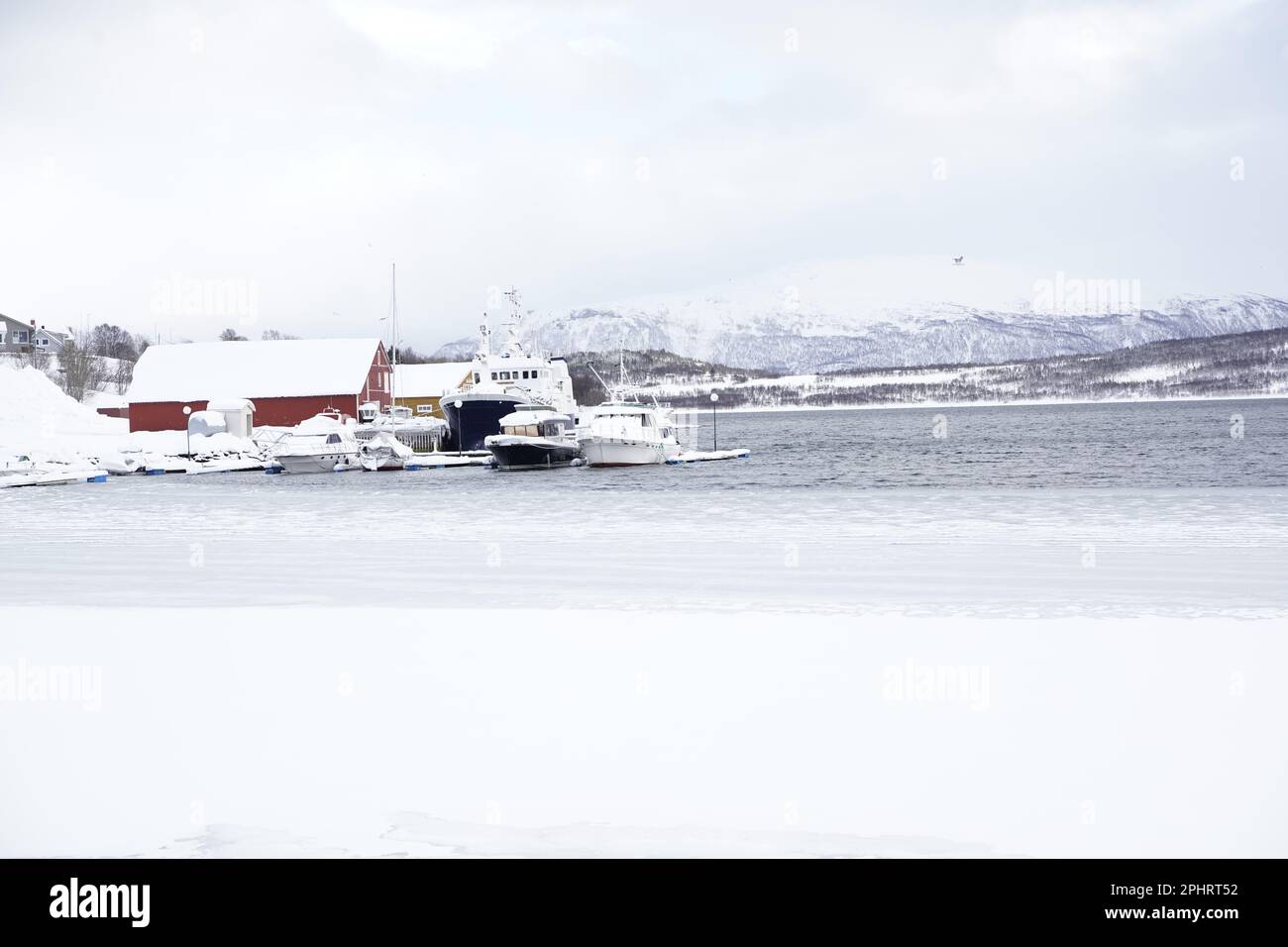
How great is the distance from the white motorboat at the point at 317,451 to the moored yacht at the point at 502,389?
10.7 metres

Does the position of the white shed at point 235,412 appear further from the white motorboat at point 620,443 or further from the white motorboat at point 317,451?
the white motorboat at point 620,443

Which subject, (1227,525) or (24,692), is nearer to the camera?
(24,692)

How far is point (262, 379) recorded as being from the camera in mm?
71250

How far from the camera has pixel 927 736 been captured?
6633 millimetres

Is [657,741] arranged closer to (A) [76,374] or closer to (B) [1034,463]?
(B) [1034,463]

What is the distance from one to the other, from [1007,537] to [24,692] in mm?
14156

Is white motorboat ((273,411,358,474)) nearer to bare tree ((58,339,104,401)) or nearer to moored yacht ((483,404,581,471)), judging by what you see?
moored yacht ((483,404,581,471))

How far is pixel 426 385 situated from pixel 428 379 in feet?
2.91

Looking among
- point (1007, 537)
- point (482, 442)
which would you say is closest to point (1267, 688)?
point (1007, 537)

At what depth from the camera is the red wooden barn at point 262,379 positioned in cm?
7000

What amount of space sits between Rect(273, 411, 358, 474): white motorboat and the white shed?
1613 cm
